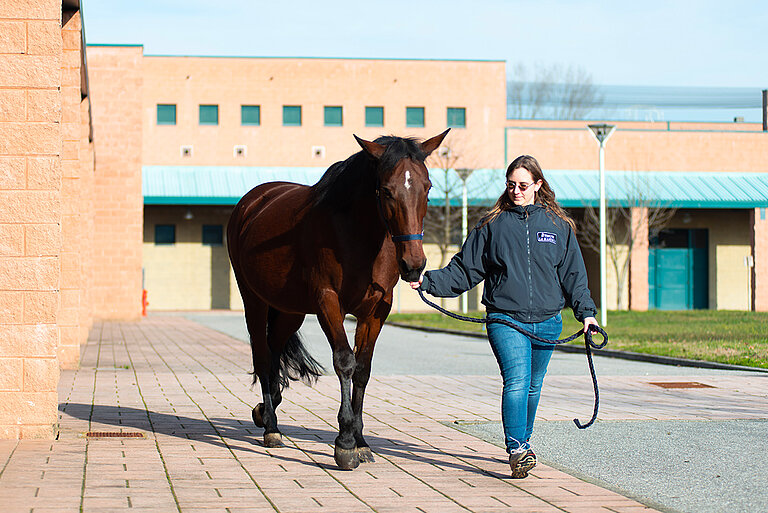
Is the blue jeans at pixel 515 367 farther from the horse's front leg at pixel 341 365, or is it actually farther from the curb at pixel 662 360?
the curb at pixel 662 360

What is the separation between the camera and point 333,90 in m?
45.9

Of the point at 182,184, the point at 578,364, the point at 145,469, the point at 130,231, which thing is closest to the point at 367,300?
the point at 145,469

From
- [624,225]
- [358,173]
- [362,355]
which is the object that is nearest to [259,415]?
[362,355]

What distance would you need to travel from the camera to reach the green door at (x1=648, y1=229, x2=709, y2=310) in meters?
45.5

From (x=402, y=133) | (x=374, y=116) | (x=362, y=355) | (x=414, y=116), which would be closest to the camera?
(x=362, y=355)

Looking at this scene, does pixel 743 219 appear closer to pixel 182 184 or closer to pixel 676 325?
pixel 676 325

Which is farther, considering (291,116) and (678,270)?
(678,270)

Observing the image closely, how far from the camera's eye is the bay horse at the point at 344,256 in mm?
6430

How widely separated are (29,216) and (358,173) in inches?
109

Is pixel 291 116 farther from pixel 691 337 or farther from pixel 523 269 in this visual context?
pixel 523 269

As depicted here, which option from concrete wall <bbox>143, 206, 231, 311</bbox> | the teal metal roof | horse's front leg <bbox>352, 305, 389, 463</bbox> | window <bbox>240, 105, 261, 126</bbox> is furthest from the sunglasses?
window <bbox>240, 105, 261, 126</bbox>

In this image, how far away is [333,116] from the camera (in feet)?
151

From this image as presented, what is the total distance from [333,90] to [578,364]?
30.8m

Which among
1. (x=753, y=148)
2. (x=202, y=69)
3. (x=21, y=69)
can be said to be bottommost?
(x=21, y=69)
